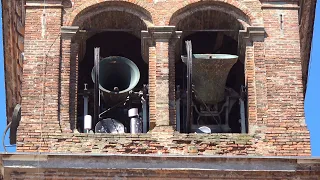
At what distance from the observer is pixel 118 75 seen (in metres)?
27.4

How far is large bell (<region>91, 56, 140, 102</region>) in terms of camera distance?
27000 mm

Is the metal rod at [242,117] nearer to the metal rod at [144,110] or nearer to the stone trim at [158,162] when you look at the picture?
the stone trim at [158,162]

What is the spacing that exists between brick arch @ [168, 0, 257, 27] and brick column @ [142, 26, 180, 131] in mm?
344

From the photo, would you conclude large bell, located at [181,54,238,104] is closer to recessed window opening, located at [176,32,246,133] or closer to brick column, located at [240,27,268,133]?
recessed window opening, located at [176,32,246,133]

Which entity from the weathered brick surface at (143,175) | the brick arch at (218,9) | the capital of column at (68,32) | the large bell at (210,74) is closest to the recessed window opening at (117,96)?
the capital of column at (68,32)

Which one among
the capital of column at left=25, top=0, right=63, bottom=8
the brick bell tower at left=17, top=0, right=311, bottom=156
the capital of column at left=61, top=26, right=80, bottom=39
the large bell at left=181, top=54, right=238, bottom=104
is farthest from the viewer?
the capital of column at left=25, top=0, right=63, bottom=8

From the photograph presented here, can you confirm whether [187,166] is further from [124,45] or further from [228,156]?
[124,45]

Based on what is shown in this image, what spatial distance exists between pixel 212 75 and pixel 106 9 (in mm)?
2267

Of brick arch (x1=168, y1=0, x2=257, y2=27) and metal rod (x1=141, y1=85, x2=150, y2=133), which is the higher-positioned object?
brick arch (x1=168, y1=0, x2=257, y2=27)

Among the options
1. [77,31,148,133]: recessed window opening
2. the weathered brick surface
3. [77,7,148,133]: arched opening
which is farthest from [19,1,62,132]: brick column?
the weathered brick surface

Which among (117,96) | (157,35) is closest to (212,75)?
(157,35)

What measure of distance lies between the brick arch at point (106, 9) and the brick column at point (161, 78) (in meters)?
0.38

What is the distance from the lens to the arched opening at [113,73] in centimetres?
2689

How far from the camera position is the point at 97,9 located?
2764cm
